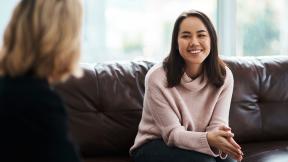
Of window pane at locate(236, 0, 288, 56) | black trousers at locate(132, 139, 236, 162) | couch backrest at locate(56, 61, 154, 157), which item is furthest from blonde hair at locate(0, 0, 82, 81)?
window pane at locate(236, 0, 288, 56)

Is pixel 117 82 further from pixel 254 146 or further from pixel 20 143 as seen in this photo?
pixel 20 143

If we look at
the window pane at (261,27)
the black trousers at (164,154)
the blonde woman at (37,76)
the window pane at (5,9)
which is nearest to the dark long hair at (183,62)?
the black trousers at (164,154)

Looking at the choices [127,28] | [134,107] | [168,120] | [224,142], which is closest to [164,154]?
[168,120]

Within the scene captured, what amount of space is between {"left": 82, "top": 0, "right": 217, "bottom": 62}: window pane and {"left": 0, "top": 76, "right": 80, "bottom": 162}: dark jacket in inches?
64.3

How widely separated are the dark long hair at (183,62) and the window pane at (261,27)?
3.70 ft

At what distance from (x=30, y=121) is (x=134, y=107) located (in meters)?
1.22

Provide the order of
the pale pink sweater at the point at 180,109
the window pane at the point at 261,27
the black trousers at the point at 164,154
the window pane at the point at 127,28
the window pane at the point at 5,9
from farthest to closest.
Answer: the window pane at the point at 261,27 < the window pane at the point at 127,28 < the window pane at the point at 5,9 < the pale pink sweater at the point at 180,109 < the black trousers at the point at 164,154

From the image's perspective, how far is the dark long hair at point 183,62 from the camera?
7.35 feet

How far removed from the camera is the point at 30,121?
49.9 inches

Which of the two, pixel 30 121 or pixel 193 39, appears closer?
pixel 30 121

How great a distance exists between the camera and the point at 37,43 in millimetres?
1333

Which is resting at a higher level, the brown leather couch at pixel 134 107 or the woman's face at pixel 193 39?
the woman's face at pixel 193 39

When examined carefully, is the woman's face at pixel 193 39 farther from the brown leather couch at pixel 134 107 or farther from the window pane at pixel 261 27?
the window pane at pixel 261 27

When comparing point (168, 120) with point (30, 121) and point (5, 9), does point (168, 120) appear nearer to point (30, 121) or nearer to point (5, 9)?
point (30, 121)
